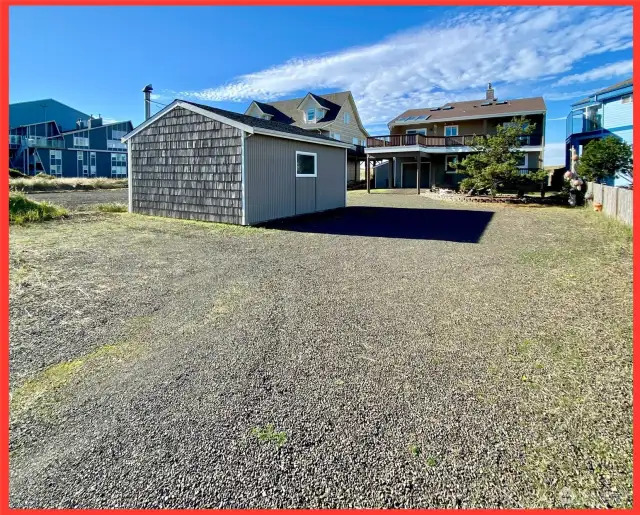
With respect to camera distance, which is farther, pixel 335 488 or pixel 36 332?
pixel 36 332

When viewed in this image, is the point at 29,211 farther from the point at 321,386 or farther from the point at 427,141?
the point at 427,141

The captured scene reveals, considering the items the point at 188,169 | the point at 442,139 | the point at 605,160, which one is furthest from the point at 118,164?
the point at 605,160

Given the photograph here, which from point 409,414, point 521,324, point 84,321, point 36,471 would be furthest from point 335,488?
point 84,321

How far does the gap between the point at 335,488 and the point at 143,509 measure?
93 cm

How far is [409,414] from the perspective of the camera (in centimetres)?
256

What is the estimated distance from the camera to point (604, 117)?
22.4 meters

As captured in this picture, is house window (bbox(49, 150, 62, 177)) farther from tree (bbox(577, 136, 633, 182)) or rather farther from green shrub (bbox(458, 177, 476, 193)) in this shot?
tree (bbox(577, 136, 633, 182))

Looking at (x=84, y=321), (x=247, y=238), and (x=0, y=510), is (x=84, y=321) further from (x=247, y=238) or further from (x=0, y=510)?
(x=247, y=238)

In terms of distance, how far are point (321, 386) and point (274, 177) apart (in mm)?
9899

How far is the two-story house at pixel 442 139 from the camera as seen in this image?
24.1 meters

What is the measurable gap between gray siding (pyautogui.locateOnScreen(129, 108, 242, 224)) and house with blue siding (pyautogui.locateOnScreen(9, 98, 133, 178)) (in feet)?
118

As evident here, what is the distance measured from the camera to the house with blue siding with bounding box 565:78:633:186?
20.7m

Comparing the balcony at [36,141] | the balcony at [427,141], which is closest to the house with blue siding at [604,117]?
the balcony at [427,141]

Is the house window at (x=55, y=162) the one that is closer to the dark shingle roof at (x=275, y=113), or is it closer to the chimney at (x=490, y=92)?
the dark shingle roof at (x=275, y=113)
